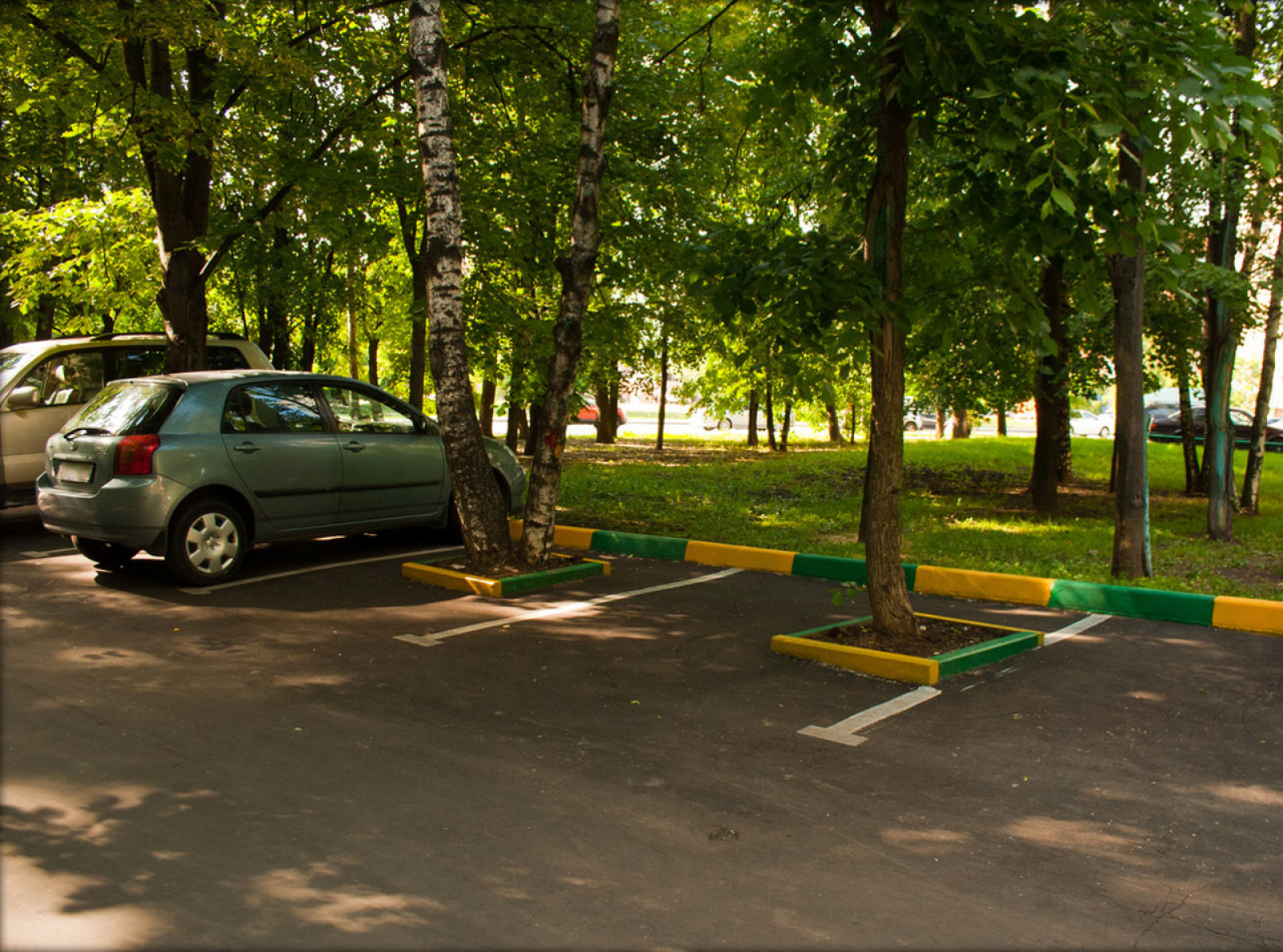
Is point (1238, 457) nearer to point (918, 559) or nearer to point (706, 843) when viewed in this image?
point (918, 559)

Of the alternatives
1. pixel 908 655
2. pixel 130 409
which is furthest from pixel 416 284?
pixel 908 655

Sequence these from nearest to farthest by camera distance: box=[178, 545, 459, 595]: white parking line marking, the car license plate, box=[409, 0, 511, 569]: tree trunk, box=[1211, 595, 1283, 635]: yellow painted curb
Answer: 1. box=[1211, 595, 1283, 635]: yellow painted curb
2. the car license plate
3. box=[178, 545, 459, 595]: white parking line marking
4. box=[409, 0, 511, 569]: tree trunk

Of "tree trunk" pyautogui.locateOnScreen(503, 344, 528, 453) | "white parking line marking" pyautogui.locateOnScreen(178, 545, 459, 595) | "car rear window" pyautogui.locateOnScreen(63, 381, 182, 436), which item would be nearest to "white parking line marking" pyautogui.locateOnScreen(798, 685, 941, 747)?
"white parking line marking" pyautogui.locateOnScreen(178, 545, 459, 595)

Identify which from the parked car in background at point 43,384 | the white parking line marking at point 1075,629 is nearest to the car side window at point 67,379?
the parked car in background at point 43,384

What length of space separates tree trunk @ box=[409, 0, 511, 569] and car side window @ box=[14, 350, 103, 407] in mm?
4987

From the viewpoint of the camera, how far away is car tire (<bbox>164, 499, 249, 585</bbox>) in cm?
772

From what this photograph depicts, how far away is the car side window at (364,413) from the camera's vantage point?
29.7 feet

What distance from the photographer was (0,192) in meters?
17.4

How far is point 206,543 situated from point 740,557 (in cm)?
467

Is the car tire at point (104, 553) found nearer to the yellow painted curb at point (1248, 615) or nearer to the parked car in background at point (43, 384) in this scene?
the parked car in background at point (43, 384)

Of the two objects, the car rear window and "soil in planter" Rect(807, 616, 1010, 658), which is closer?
"soil in planter" Rect(807, 616, 1010, 658)

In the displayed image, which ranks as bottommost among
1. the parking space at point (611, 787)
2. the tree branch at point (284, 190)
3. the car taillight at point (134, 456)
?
the parking space at point (611, 787)

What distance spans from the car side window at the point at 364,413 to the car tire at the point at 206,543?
1328 mm

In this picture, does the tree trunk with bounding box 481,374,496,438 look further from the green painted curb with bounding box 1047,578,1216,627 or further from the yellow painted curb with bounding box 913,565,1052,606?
the green painted curb with bounding box 1047,578,1216,627
